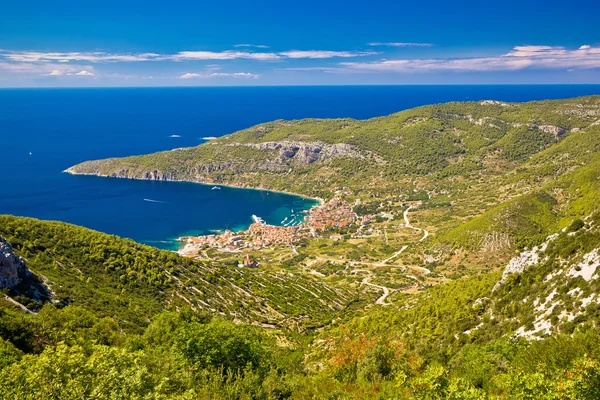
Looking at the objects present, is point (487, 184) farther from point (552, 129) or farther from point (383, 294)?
point (383, 294)

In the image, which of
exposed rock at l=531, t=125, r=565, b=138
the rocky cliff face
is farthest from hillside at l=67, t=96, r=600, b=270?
the rocky cliff face

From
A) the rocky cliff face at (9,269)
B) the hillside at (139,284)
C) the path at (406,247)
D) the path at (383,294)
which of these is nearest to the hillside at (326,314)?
the hillside at (139,284)

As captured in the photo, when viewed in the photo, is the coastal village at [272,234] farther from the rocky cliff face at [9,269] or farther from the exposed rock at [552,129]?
the exposed rock at [552,129]

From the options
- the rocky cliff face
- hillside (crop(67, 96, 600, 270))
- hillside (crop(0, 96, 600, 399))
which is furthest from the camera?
hillside (crop(67, 96, 600, 270))

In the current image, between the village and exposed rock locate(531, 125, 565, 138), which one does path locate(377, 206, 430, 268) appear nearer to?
the village

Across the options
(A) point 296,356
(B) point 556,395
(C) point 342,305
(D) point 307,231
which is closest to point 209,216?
(D) point 307,231

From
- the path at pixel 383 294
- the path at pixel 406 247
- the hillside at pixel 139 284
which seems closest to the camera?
the hillside at pixel 139 284

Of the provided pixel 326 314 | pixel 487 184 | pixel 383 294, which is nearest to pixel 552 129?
pixel 487 184
